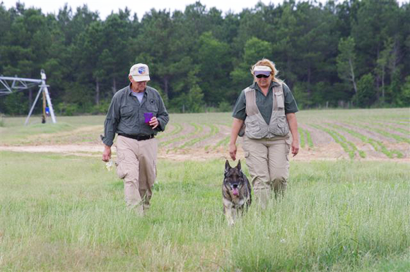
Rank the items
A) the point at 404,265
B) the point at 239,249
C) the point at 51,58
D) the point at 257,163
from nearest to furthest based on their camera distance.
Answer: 1. the point at 404,265
2. the point at 239,249
3. the point at 257,163
4. the point at 51,58

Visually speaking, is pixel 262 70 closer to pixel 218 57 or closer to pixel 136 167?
pixel 136 167

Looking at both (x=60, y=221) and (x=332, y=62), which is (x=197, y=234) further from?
(x=332, y=62)

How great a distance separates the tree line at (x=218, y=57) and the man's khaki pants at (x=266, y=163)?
65434 mm

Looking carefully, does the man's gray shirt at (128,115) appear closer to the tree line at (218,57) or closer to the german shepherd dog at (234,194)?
the german shepherd dog at (234,194)

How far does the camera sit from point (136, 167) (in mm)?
7457

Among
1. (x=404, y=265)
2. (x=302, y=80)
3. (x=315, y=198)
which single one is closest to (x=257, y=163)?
(x=315, y=198)

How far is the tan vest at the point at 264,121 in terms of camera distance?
7.25 m

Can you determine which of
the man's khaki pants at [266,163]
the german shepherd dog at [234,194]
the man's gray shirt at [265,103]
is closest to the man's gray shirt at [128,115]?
the man's gray shirt at [265,103]

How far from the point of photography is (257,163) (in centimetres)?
738

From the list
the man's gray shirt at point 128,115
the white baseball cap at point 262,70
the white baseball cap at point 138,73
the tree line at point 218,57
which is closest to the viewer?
the white baseball cap at point 262,70

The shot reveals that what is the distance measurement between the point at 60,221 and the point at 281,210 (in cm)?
275

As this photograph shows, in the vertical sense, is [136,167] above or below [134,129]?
below

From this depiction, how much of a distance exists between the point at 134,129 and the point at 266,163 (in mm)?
1900

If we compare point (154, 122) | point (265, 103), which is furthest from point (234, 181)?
point (154, 122)
